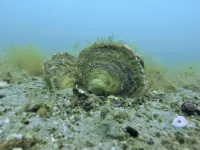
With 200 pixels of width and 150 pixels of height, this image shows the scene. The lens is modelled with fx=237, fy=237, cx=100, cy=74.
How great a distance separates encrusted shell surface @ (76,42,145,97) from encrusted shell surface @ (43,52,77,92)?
0.37m

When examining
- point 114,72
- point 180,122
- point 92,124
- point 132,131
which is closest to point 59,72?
point 114,72

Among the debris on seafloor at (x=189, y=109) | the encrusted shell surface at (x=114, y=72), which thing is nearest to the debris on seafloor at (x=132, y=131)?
the debris on seafloor at (x=189, y=109)

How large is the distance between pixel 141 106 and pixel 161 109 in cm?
34

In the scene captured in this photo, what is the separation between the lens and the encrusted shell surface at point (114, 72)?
172 inches

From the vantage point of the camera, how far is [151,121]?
11.5ft

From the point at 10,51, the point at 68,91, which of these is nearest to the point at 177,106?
the point at 68,91

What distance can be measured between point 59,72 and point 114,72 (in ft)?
3.86

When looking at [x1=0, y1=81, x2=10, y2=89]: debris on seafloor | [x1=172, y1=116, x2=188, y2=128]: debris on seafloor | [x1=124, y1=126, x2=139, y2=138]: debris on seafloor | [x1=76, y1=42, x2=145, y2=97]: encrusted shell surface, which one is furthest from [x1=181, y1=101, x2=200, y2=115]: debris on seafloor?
[x1=0, y1=81, x2=10, y2=89]: debris on seafloor

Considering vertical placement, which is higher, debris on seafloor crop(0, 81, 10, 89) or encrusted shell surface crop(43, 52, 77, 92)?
encrusted shell surface crop(43, 52, 77, 92)

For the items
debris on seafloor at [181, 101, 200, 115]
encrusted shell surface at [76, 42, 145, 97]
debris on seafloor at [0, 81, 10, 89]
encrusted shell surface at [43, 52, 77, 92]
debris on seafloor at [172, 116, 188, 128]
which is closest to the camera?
debris on seafloor at [172, 116, 188, 128]

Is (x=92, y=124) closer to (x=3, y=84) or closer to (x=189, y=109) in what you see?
(x=189, y=109)

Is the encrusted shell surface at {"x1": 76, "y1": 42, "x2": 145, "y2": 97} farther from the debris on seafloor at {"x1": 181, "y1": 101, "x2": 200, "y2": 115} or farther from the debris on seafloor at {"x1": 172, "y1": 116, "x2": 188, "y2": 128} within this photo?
the debris on seafloor at {"x1": 172, "y1": 116, "x2": 188, "y2": 128}

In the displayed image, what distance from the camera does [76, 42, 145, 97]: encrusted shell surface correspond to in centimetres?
436

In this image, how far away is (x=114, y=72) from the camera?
14.5 feet
